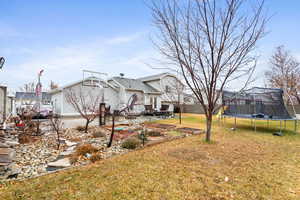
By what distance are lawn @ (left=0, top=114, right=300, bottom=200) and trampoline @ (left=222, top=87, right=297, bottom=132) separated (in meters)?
5.03

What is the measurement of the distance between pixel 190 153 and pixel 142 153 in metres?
1.37

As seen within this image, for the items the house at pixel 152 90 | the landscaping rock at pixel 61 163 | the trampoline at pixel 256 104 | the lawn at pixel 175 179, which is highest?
the house at pixel 152 90

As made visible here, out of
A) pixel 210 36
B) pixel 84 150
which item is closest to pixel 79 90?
pixel 84 150

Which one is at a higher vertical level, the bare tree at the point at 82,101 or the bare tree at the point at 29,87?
the bare tree at the point at 29,87

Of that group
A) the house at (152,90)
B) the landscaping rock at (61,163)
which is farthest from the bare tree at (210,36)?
the house at (152,90)

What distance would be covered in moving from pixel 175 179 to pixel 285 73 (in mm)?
21605

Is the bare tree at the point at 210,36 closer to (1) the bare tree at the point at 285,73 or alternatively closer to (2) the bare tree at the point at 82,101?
(2) the bare tree at the point at 82,101

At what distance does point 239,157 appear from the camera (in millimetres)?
3828

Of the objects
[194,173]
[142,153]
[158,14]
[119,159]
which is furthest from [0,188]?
[158,14]

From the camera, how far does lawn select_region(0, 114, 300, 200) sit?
224cm

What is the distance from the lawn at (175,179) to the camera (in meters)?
2.24

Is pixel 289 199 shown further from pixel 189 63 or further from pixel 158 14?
pixel 158 14

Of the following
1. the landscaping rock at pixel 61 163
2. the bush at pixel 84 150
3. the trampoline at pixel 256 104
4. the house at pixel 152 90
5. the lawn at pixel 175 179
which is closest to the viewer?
the lawn at pixel 175 179

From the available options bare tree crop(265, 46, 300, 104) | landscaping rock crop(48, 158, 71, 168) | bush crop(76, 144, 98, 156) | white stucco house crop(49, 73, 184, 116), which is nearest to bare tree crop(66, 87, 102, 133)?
white stucco house crop(49, 73, 184, 116)
